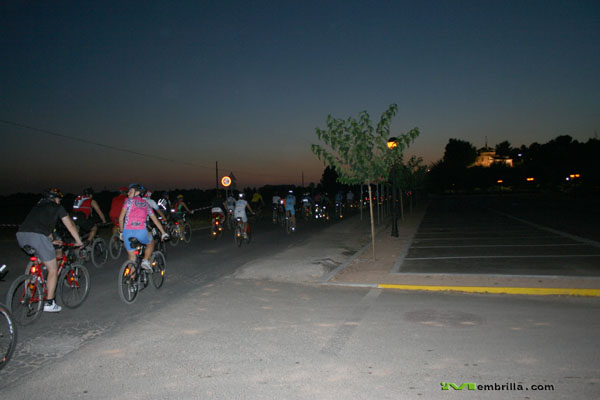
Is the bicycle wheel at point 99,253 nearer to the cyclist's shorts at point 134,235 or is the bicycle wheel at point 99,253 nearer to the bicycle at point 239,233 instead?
the bicycle at point 239,233

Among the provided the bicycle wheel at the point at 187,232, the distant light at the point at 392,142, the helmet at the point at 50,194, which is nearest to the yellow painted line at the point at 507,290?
the helmet at the point at 50,194

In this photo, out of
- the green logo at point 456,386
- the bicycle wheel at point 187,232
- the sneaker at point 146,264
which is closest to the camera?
the green logo at point 456,386

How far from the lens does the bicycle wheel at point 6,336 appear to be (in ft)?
14.3

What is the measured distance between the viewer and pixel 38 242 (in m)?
5.88

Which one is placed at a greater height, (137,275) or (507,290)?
(137,275)

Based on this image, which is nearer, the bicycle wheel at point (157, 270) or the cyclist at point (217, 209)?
the bicycle wheel at point (157, 270)

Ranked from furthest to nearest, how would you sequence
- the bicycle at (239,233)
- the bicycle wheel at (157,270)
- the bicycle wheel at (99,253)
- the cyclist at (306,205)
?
the cyclist at (306,205) → the bicycle at (239,233) → the bicycle wheel at (99,253) → the bicycle wheel at (157,270)

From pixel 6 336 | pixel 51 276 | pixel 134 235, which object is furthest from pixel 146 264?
pixel 6 336

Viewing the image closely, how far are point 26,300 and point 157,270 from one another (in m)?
2.34

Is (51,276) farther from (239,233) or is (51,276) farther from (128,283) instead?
(239,233)

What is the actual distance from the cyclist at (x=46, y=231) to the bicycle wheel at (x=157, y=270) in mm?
1758

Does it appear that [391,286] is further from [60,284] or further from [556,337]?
[60,284]

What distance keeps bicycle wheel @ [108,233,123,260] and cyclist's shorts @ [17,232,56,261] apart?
5.64 m

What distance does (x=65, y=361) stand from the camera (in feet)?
15.0
